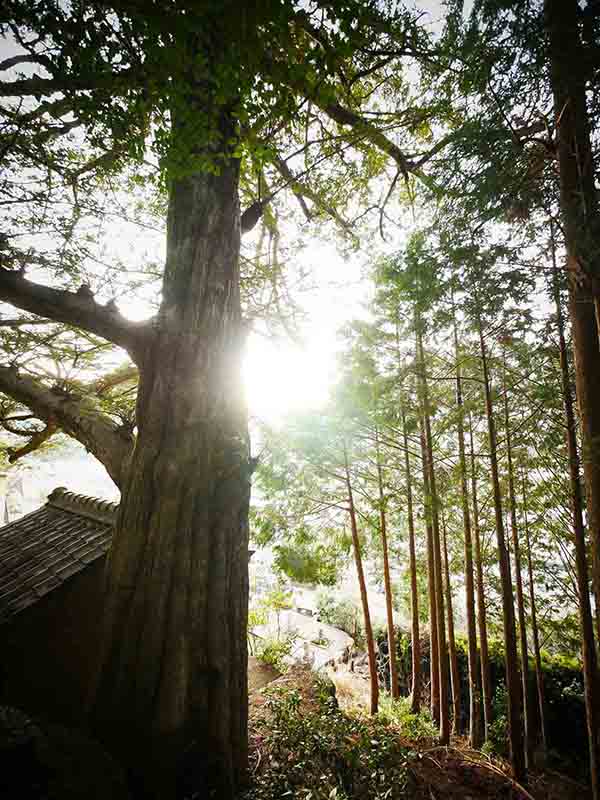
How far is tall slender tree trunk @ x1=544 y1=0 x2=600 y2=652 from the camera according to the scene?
219 cm

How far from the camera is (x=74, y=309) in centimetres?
233

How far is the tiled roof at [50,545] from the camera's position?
3404 mm

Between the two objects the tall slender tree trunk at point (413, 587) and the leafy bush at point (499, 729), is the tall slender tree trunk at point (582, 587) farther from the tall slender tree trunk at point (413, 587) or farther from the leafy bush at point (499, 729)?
the leafy bush at point (499, 729)

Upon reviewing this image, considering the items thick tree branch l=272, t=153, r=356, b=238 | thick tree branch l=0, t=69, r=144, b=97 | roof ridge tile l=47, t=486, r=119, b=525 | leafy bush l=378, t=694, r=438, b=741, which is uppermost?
thick tree branch l=272, t=153, r=356, b=238

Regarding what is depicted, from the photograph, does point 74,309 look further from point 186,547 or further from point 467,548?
point 467,548

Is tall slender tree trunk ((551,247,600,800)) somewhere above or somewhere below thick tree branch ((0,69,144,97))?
below

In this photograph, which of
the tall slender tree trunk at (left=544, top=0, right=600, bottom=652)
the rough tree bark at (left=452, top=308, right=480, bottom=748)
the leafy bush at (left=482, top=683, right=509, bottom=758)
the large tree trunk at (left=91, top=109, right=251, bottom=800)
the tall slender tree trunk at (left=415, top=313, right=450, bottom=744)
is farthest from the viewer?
the leafy bush at (left=482, top=683, right=509, bottom=758)

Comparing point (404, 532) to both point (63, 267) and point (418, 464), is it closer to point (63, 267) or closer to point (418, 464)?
point (418, 464)

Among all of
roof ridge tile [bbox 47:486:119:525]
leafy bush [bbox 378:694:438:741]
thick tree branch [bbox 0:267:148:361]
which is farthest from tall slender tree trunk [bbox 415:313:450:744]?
roof ridge tile [bbox 47:486:119:525]

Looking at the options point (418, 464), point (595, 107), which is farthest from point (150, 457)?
point (418, 464)

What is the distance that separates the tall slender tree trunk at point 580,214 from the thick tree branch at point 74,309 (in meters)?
3.18

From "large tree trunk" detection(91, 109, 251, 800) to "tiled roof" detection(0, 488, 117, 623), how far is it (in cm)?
192

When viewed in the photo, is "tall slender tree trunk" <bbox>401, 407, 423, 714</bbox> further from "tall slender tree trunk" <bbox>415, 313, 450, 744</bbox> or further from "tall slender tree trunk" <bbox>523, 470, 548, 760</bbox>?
"tall slender tree trunk" <bbox>523, 470, 548, 760</bbox>

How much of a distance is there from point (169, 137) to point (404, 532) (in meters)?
7.96
